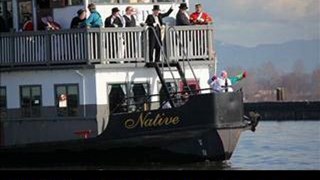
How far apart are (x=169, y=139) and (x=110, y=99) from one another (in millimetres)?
1514

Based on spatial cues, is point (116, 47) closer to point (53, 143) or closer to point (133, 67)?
point (133, 67)

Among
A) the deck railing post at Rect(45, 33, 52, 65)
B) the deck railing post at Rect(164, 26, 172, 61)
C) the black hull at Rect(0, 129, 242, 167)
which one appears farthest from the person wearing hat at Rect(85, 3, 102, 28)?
the black hull at Rect(0, 129, 242, 167)

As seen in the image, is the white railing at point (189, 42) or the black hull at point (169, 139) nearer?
the black hull at point (169, 139)

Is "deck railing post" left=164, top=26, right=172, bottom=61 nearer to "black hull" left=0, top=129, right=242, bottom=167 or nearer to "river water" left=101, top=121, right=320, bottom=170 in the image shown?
"black hull" left=0, top=129, right=242, bottom=167

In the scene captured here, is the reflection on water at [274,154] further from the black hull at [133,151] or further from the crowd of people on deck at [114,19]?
the crowd of people on deck at [114,19]

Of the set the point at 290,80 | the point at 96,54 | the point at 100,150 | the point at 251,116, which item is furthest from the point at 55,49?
the point at 290,80

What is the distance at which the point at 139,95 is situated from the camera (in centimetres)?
1992

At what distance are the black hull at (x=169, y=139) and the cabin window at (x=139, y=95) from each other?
1.80 ft

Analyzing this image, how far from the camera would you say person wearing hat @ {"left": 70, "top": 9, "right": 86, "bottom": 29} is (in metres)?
19.8

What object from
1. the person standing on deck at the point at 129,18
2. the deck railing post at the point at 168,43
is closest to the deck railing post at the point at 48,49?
the person standing on deck at the point at 129,18

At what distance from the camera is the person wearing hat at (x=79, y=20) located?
1980 cm

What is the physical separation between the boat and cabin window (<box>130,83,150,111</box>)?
2 centimetres

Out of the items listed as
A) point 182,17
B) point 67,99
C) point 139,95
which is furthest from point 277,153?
point 67,99

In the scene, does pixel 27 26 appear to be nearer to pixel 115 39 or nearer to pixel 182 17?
pixel 115 39
